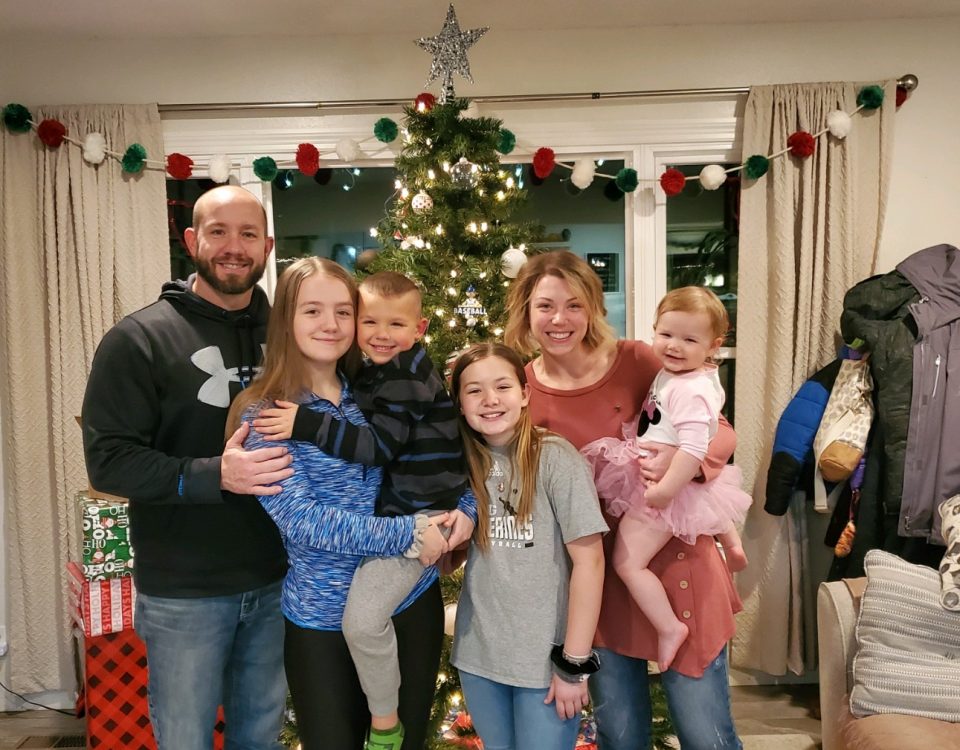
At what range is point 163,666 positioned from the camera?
162cm

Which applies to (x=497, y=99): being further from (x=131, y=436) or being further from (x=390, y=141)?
(x=131, y=436)

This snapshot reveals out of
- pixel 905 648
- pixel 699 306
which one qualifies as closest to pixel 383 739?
pixel 699 306

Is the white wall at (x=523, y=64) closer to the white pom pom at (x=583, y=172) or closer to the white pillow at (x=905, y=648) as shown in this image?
the white pom pom at (x=583, y=172)

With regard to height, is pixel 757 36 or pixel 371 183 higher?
pixel 757 36

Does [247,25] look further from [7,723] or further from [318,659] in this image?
[7,723]

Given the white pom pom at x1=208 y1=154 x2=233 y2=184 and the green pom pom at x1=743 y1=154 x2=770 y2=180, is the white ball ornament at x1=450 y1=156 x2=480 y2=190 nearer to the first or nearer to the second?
the white pom pom at x1=208 y1=154 x2=233 y2=184

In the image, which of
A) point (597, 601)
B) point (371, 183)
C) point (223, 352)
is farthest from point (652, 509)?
point (371, 183)

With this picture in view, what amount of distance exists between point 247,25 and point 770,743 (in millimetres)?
3376

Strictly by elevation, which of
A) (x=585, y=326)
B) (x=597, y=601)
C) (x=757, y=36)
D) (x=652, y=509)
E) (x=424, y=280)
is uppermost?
(x=757, y=36)

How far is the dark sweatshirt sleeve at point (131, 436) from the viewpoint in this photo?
4.97 ft

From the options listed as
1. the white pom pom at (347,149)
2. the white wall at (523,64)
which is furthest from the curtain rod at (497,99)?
the white pom pom at (347,149)

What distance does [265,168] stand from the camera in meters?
2.85

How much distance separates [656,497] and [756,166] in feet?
6.02

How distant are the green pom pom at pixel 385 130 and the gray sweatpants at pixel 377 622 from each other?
1.87 meters
